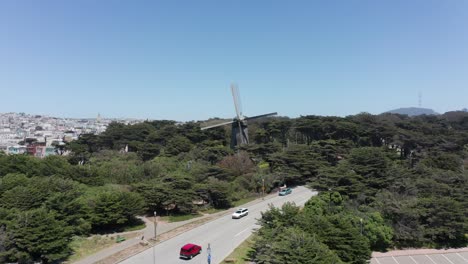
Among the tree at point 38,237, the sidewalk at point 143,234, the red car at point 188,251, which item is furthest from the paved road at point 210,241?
the tree at point 38,237

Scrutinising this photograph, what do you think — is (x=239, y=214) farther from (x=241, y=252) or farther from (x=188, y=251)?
(x=188, y=251)

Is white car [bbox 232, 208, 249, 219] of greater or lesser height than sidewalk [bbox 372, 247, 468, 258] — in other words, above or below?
above

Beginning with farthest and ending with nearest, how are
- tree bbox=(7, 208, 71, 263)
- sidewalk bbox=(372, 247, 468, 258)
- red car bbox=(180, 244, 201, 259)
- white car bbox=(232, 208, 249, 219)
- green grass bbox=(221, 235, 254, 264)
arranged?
white car bbox=(232, 208, 249, 219), sidewalk bbox=(372, 247, 468, 258), green grass bbox=(221, 235, 254, 264), red car bbox=(180, 244, 201, 259), tree bbox=(7, 208, 71, 263)

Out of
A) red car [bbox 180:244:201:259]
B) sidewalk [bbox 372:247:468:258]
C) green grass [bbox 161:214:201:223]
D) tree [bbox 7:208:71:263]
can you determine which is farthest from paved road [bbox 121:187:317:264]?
sidewalk [bbox 372:247:468:258]

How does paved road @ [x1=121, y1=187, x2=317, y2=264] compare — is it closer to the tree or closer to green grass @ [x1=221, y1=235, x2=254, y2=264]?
green grass @ [x1=221, y1=235, x2=254, y2=264]

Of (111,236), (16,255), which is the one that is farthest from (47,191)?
(16,255)

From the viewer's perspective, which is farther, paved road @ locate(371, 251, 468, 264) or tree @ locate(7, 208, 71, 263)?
paved road @ locate(371, 251, 468, 264)
